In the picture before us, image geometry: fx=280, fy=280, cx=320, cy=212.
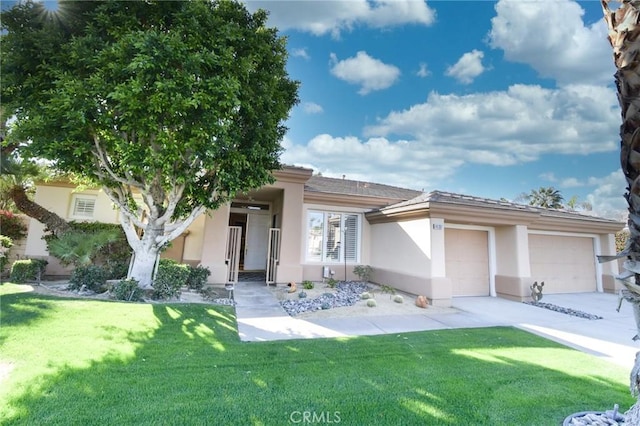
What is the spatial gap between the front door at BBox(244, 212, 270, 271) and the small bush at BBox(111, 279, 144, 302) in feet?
24.1

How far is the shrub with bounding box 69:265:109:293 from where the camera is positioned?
8141 millimetres

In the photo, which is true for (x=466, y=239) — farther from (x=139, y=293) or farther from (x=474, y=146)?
(x=139, y=293)

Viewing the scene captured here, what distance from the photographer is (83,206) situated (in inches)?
465

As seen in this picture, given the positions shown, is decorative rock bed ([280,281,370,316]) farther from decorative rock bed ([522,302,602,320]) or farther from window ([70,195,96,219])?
window ([70,195,96,219])

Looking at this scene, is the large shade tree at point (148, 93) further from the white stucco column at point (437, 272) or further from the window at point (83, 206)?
the white stucco column at point (437, 272)

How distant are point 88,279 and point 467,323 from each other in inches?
418

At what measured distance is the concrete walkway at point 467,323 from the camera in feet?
19.1

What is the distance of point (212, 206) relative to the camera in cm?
790

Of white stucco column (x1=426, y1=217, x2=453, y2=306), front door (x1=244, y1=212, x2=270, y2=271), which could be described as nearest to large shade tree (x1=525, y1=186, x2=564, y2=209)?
white stucco column (x1=426, y1=217, x2=453, y2=306)

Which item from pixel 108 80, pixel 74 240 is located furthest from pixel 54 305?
pixel 108 80

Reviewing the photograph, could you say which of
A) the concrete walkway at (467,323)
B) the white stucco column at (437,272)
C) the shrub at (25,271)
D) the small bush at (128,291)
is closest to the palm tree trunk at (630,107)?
the concrete walkway at (467,323)

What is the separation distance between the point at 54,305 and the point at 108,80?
17.1 ft

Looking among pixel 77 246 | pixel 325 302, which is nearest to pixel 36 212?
pixel 77 246

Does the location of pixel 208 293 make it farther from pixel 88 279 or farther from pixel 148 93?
pixel 148 93
